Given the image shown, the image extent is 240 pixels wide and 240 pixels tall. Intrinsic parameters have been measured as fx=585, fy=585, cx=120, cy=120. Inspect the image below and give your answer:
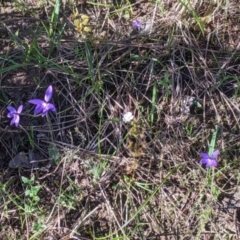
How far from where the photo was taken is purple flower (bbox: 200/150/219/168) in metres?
2.14

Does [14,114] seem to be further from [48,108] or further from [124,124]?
[124,124]

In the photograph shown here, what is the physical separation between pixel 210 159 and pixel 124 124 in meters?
0.36

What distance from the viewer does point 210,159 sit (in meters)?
2.15

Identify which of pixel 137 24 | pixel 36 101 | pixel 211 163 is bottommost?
pixel 211 163

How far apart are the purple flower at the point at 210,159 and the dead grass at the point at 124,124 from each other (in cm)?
6

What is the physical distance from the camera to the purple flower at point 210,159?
214 cm

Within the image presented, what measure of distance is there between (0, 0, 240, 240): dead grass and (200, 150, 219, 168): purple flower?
6 centimetres

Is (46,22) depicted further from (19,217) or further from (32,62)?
(19,217)

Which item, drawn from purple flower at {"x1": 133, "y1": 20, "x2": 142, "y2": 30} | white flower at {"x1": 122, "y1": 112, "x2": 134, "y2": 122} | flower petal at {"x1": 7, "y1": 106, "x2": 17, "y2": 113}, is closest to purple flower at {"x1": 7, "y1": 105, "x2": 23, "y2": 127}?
flower petal at {"x1": 7, "y1": 106, "x2": 17, "y2": 113}

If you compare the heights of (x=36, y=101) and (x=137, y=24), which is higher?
(x=137, y=24)

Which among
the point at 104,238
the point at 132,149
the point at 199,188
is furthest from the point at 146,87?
the point at 104,238

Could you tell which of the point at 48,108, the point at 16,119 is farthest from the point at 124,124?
the point at 16,119

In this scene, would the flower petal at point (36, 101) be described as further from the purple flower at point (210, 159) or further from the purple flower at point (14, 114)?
the purple flower at point (210, 159)

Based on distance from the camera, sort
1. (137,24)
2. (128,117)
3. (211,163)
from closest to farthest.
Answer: (211,163) < (128,117) < (137,24)
